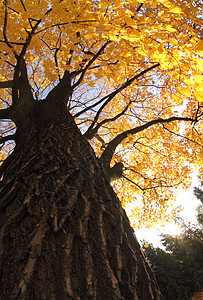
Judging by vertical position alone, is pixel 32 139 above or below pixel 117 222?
above

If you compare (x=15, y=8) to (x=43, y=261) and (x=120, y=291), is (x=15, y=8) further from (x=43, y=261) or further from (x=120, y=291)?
(x=120, y=291)

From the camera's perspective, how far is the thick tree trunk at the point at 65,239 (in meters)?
0.90

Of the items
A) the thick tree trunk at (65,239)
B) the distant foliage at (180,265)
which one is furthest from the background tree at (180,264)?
the thick tree trunk at (65,239)

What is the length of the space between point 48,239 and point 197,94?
162cm

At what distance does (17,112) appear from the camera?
10.6 feet

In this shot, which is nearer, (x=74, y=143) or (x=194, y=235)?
(x=74, y=143)

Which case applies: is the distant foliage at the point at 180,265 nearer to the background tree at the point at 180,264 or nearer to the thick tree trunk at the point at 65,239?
the background tree at the point at 180,264

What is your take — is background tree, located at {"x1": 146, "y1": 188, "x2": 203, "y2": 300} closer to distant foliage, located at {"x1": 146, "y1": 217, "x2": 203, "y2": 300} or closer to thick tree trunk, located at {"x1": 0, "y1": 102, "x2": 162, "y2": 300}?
distant foliage, located at {"x1": 146, "y1": 217, "x2": 203, "y2": 300}

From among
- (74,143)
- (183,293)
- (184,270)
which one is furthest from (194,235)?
(74,143)

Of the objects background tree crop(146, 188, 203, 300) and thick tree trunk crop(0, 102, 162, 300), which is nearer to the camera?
thick tree trunk crop(0, 102, 162, 300)

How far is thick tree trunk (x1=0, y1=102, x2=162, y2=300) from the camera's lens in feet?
2.96

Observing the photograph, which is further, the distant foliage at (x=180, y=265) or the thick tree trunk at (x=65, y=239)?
the distant foliage at (x=180, y=265)

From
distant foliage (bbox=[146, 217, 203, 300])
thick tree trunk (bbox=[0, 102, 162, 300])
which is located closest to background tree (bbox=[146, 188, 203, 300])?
distant foliage (bbox=[146, 217, 203, 300])

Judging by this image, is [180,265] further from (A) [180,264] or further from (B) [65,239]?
(B) [65,239]
